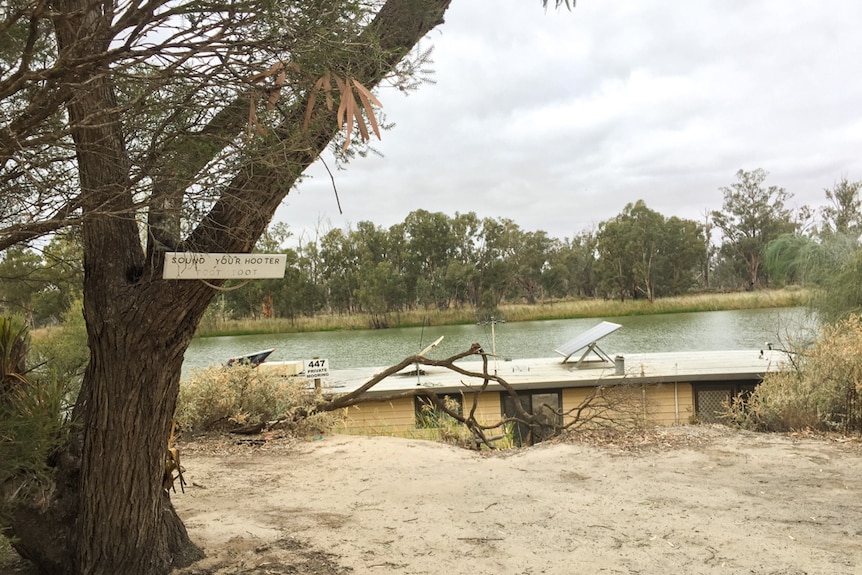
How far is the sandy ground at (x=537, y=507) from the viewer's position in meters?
3.73

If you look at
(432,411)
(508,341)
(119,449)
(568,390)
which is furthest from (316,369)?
(508,341)

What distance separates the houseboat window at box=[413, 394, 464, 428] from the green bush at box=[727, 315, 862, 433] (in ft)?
12.0

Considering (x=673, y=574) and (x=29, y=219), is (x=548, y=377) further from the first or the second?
(x=29, y=219)

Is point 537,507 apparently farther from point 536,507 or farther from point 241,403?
point 241,403

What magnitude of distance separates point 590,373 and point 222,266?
10.5 metres

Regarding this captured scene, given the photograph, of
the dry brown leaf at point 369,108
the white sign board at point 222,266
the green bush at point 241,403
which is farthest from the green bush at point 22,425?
the green bush at point 241,403

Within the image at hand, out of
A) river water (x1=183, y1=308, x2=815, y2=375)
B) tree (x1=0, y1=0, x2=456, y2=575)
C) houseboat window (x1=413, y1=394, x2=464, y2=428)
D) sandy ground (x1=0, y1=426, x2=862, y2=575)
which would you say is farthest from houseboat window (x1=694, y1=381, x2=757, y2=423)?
tree (x1=0, y1=0, x2=456, y2=575)

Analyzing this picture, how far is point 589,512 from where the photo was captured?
184 inches

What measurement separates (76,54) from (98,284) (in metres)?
1.36

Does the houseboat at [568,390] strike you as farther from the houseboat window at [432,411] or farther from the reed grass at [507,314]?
the reed grass at [507,314]

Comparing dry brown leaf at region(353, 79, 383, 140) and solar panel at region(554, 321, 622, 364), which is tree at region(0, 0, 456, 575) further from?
solar panel at region(554, 321, 622, 364)

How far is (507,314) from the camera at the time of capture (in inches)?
1388

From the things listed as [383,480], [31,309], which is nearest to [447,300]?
Answer: [383,480]

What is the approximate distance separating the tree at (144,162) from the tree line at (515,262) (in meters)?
17.2
